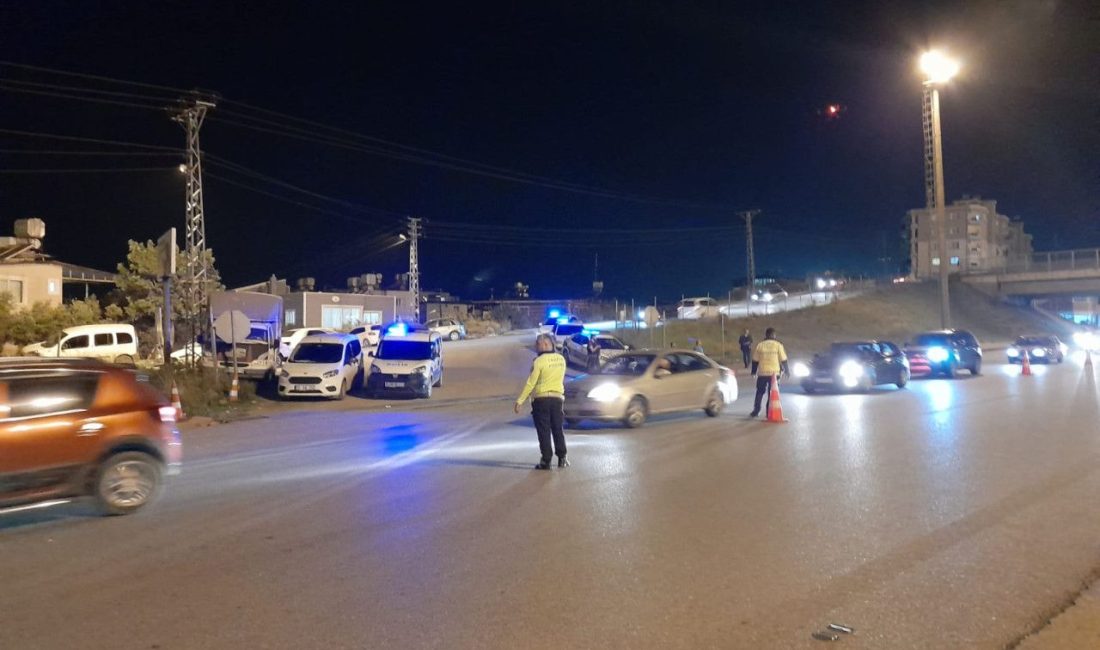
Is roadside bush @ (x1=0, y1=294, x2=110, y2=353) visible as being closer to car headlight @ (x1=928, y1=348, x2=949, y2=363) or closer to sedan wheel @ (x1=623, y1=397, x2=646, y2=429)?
sedan wheel @ (x1=623, y1=397, x2=646, y2=429)

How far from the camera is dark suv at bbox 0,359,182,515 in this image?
24.9 feet

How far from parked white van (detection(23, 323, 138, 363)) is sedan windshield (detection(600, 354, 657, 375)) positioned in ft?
66.6

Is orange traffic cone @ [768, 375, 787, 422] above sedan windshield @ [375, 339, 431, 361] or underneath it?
underneath

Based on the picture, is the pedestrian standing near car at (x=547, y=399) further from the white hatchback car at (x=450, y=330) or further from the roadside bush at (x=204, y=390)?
the white hatchback car at (x=450, y=330)

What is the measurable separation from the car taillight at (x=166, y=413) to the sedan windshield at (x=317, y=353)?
14.0m

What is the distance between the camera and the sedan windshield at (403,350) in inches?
936

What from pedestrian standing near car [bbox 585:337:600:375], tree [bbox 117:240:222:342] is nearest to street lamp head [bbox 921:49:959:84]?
pedestrian standing near car [bbox 585:337:600:375]

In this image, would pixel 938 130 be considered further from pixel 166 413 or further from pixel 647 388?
pixel 166 413

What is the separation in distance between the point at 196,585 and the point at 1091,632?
5.82 m

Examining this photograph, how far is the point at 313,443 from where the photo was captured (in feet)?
46.9

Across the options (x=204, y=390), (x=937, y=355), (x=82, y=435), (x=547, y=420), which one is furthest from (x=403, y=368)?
(x=937, y=355)

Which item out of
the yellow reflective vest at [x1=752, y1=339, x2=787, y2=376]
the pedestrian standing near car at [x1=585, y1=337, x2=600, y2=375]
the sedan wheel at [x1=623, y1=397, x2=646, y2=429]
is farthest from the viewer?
the pedestrian standing near car at [x1=585, y1=337, x2=600, y2=375]

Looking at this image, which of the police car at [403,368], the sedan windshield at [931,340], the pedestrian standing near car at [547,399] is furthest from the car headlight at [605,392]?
the sedan windshield at [931,340]

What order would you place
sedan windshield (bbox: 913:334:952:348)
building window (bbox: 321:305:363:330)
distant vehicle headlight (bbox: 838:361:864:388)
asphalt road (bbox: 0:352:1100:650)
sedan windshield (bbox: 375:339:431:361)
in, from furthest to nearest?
building window (bbox: 321:305:363:330)
sedan windshield (bbox: 913:334:952:348)
sedan windshield (bbox: 375:339:431:361)
distant vehicle headlight (bbox: 838:361:864:388)
asphalt road (bbox: 0:352:1100:650)
